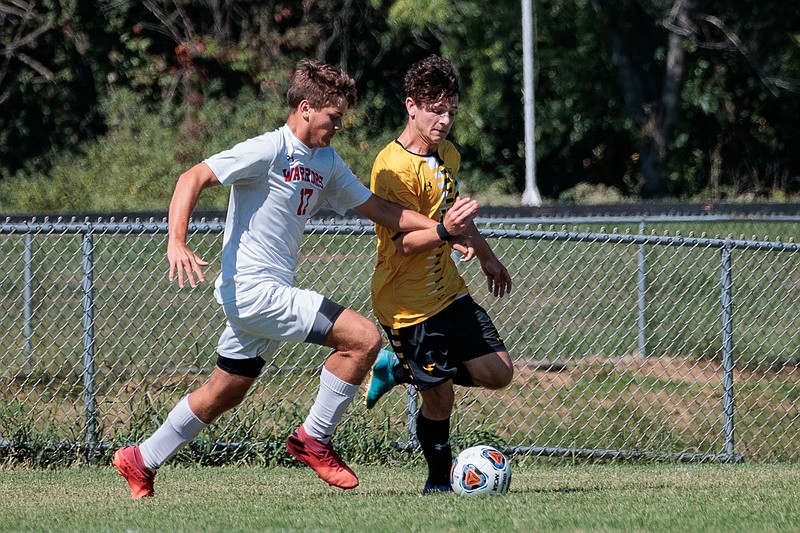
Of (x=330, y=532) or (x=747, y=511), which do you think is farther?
(x=747, y=511)

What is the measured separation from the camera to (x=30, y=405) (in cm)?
785

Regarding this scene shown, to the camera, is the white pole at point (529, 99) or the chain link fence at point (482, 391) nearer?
the chain link fence at point (482, 391)

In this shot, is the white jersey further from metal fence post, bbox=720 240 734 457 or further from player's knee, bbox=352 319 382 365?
metal fence post, bbox=720 240 734 457

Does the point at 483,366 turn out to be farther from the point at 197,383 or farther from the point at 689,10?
the point at 689,10

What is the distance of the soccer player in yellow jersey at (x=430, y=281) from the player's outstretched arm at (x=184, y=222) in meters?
0.98

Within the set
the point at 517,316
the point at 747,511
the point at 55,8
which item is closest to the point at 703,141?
the point at 55,8

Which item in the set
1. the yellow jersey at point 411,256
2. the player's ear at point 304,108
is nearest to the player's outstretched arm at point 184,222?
the player's ear at point 304,108

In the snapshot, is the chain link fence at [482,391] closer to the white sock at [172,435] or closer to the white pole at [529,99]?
the white sock at [172,435]

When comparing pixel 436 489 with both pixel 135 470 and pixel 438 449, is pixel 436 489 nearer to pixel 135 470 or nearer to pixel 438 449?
pixel 438 449

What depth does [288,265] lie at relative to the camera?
216 inches

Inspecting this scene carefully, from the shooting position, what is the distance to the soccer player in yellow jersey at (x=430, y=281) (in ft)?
18.7

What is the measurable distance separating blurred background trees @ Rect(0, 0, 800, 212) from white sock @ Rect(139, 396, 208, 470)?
19833mm

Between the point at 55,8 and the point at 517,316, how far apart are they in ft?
72.9

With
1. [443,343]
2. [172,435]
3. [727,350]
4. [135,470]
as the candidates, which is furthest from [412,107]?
[727,350]
